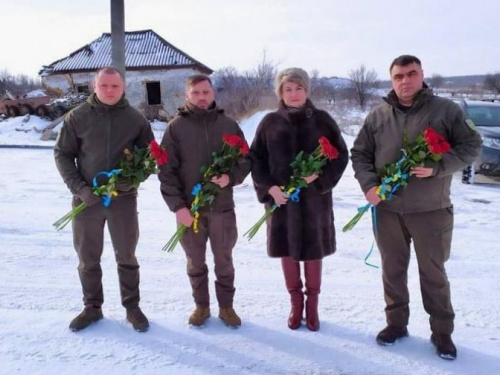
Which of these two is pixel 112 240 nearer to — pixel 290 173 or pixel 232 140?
pixel 232 140

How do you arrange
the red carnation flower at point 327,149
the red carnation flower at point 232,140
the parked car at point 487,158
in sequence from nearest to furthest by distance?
the red carnation flower at point 327,149 < the red carnation flower at point 232,140 < the parked car at point 487,158

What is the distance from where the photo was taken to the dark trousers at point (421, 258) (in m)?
2.62

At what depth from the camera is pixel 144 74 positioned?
21.6 m

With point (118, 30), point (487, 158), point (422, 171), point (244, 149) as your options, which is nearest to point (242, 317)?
point (244, 149)

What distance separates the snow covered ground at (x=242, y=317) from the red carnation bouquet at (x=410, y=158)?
1.04 metres

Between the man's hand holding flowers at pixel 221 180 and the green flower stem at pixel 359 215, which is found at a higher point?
the man's hand holding flowers at pixel 221 180

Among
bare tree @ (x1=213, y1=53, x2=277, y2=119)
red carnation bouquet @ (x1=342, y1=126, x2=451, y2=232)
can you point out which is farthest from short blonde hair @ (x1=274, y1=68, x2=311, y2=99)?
bare tree @ (x1=213, y1=53, x2=277, y2=119)

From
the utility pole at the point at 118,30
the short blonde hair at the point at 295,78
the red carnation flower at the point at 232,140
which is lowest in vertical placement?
the red carnation flower at the point at 232,140

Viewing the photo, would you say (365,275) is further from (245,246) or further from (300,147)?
(300,147)

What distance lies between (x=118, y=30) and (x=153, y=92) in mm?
14364

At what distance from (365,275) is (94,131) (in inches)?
101

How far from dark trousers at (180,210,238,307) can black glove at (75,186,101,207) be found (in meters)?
0.63

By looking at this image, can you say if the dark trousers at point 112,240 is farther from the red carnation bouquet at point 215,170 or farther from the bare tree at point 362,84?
A: the bare tree at point 362,84

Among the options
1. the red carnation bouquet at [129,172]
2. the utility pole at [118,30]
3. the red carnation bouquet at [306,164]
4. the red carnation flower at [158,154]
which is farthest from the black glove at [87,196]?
the utility pole at [118,30]
